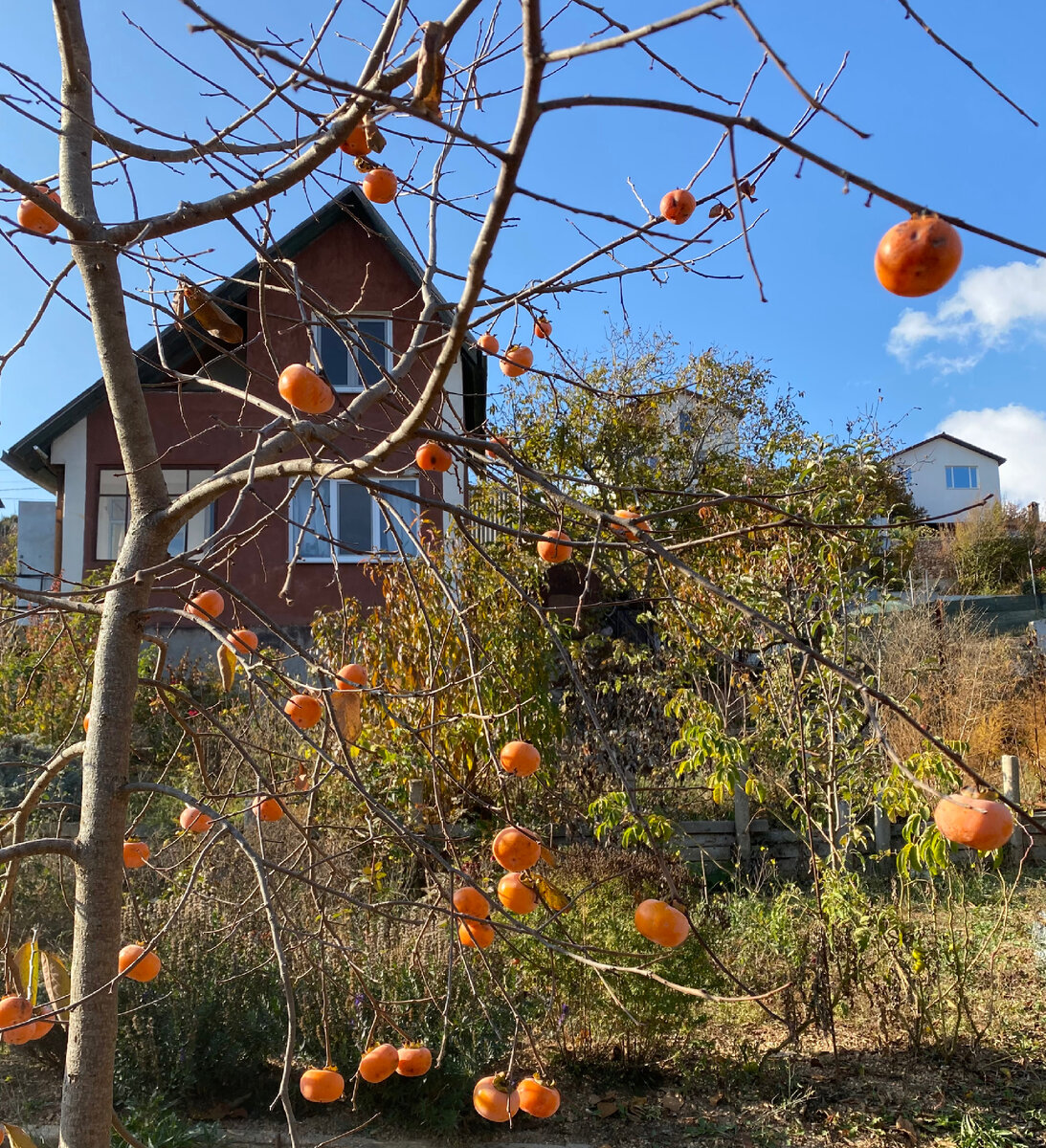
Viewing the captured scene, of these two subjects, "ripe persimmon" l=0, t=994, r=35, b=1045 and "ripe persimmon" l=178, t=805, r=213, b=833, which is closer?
"ripe persimmon" l=0, t=994, r=35, b=1045

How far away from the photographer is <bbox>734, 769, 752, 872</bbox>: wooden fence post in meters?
5.59

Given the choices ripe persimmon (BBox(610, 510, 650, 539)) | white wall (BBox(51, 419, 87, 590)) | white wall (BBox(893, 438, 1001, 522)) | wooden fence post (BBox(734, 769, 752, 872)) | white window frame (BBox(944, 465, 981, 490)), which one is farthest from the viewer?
white window frame (BBox(944, 465, 981, 490))

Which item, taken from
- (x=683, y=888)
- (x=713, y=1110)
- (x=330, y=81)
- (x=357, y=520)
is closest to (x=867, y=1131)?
(x=713, y=1110)

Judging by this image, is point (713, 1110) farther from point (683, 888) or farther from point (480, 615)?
point (480, 615)

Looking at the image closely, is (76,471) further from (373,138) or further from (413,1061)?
(413,1061)

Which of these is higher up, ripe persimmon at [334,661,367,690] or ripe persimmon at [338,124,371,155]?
ripe persimmon at [338,124,371,155]

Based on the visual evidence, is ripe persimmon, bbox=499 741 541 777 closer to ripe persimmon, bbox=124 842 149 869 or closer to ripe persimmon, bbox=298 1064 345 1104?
ripe persimmon, bbox=298 1064 345 1104

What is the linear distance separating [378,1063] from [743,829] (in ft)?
15.0

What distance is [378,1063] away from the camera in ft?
4.73

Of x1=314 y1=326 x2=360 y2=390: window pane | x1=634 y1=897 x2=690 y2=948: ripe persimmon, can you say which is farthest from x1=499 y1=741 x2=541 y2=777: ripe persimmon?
x1=314 y1=326 x2=360 y2=390: window pane

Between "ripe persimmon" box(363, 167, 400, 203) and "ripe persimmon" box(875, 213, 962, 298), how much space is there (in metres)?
1.13

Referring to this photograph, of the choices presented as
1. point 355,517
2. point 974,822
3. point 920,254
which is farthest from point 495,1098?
point 355,517

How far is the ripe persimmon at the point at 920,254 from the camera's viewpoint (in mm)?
808

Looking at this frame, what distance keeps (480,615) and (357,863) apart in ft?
6.00
